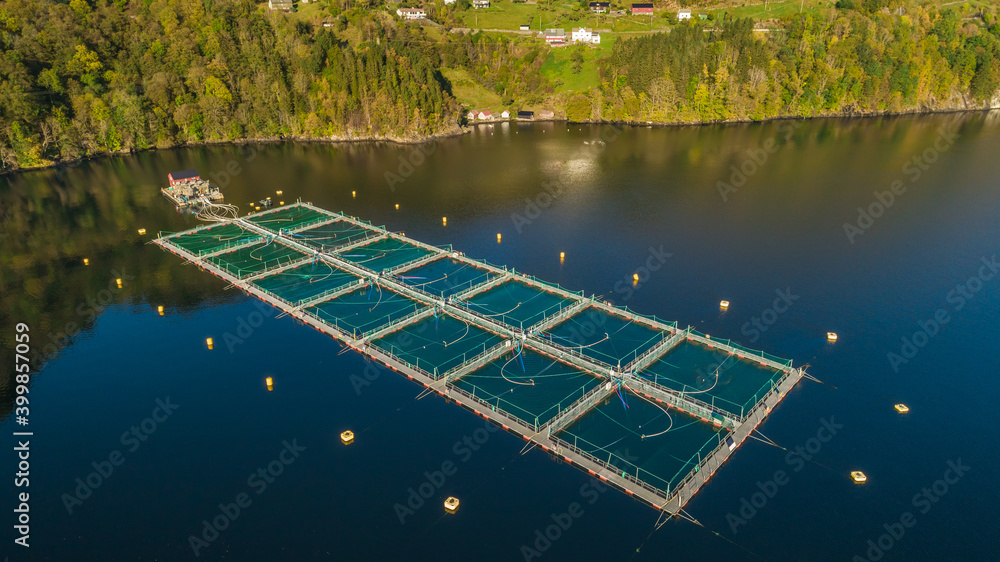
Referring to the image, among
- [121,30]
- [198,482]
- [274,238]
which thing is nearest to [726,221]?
[274,238]

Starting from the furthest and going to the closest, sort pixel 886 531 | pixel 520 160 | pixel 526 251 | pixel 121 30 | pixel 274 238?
pixel 121 30, pixel 520 160, pixel 274 238, pixel 526 251, pixel 886 531

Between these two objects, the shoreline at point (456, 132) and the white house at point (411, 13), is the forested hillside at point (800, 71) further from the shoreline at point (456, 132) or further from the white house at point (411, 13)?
the white house at point (411, 13)

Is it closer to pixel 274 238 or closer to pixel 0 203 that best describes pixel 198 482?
pixel 274 238

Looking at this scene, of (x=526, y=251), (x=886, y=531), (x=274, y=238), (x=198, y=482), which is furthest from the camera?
(x=274, y=238)

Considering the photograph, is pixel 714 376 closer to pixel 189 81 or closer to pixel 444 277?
pixel 444 277

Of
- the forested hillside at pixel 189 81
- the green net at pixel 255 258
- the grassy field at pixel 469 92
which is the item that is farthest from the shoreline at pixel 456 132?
the green net at pixel 255 258

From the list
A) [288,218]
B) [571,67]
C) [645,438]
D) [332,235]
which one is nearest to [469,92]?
[571,67]

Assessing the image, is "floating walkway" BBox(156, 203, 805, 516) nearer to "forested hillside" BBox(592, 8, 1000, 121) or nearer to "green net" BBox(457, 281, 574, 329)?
"green net" BBox(457, 281, 574, 329)

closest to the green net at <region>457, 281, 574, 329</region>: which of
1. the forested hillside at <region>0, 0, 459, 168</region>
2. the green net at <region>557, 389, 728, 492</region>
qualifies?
the green net at <region>557, 389, 728, 492</region>
